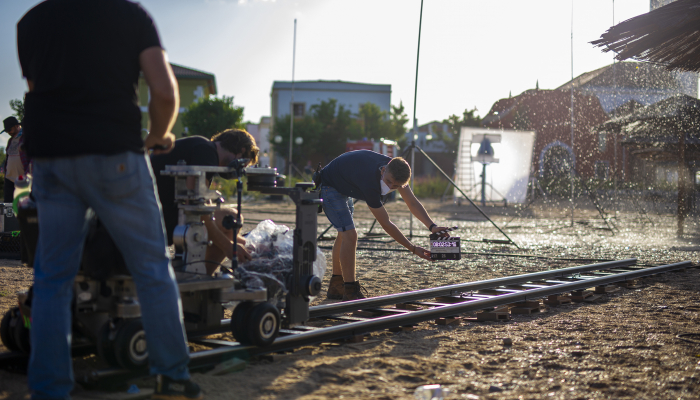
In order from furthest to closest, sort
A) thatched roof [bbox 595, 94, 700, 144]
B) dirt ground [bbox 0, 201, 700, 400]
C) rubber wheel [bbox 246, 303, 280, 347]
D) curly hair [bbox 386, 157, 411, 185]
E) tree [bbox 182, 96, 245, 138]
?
tree [bbox 182, 96, 245, 138] → thatched roof [bbox 595, 94, 700, 144] → curly hair [bbox 386, 157, 411, 185] → rubber wheel [bbox 246, 303, 280, 347] → dirt ground [bbox 0, 201, 700, 400]

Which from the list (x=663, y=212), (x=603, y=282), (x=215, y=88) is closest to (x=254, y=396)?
(x=603, y=282)

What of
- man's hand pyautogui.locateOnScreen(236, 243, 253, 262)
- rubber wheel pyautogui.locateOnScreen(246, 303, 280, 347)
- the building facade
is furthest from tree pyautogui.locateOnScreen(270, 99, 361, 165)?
rubber wheel pyautogui.locateOnScreen(246, 303, 280, 347)

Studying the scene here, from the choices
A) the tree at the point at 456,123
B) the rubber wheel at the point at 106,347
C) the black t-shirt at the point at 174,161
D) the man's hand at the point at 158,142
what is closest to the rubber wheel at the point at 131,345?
the rubber wheel at the point at 106,347

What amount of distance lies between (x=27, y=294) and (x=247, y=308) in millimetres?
1148

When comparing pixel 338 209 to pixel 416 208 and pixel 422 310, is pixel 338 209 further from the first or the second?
pixel 422 310

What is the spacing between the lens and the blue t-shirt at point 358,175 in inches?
223

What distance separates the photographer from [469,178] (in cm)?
2689

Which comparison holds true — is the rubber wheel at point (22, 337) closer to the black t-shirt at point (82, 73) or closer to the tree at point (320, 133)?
the black t-shirt at point (82, 73)

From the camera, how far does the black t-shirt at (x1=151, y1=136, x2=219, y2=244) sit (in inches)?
158

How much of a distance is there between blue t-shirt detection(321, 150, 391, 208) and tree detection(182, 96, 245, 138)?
35908 millimetres

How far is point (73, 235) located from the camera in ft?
8.63

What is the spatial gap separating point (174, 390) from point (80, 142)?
1134 mm

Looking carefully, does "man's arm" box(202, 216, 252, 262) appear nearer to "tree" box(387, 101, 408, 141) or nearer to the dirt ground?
the dirt ground

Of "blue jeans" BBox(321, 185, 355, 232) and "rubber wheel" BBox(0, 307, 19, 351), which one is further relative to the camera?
"blue jeans" BBox(321, 185, 355, 232)
